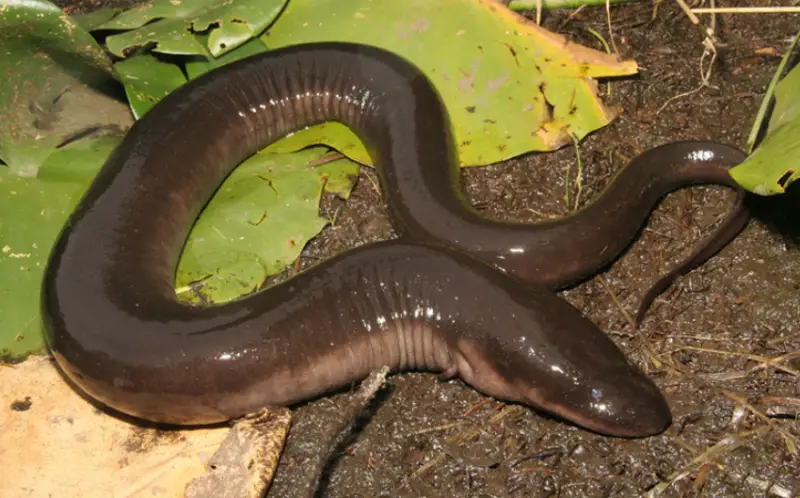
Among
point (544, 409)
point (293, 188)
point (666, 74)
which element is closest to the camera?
point (544, 409)

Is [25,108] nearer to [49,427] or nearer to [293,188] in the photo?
[293,188]

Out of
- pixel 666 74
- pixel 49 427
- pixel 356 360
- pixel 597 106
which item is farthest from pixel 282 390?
pixel 666 74

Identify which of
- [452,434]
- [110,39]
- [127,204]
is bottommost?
[452,434]

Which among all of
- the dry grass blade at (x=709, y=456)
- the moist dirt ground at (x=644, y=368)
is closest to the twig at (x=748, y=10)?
the moist dirt ground at (x=644, y=368)

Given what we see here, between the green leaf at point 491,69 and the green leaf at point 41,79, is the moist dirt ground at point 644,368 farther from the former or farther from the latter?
the green leaf at point 41,79

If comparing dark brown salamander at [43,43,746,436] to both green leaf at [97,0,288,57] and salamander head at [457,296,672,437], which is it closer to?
salamander head at [457,296,672,437]

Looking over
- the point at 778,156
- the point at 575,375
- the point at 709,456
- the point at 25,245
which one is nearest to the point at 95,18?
the point at 25,245
